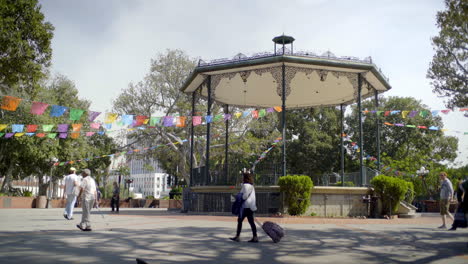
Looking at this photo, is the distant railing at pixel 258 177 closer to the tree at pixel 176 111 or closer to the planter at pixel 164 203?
the tree at pixel 176 111

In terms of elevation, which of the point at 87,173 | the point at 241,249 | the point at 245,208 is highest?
the point at 87,173

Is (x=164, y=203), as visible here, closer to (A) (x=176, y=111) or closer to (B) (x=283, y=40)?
(A) (x=176, y=111)

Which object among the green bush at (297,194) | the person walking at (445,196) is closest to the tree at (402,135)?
the green bush at (297,194)

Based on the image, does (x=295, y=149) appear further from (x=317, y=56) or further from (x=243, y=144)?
(x=317, y=56)

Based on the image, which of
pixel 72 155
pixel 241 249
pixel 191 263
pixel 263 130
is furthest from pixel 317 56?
pixel 72 155

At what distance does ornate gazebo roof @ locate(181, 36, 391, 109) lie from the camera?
17438mm

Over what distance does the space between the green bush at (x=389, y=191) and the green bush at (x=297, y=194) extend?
2975 millimetres

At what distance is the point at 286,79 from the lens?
696 inches

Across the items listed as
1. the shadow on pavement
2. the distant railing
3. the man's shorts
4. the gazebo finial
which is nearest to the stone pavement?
the shadow on pavement

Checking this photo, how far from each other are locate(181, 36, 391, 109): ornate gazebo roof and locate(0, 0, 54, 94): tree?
6467mm

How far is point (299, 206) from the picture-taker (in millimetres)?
15383

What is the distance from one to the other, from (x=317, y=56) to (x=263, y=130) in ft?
55.4

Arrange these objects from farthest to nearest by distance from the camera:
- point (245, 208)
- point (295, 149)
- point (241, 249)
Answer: point (295, 149) < point (245, 208) < point (241, 249)

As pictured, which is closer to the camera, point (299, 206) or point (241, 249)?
point (241, 249)
